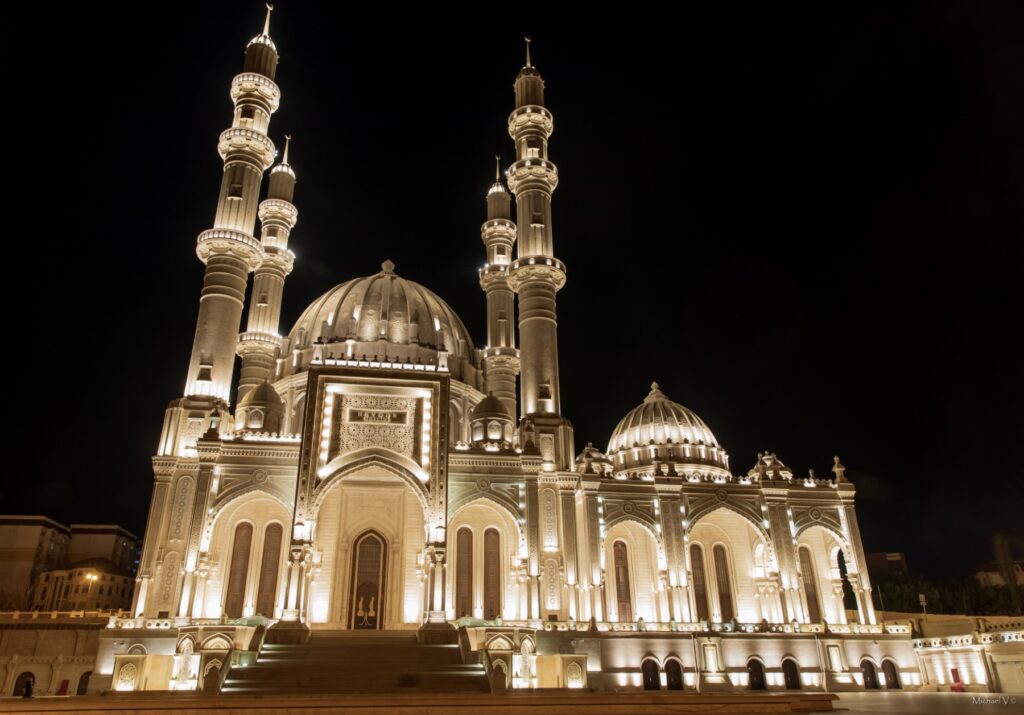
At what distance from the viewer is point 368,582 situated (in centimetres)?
2964

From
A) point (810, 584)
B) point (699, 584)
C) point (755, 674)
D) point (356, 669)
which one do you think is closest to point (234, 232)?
point (356, 669)

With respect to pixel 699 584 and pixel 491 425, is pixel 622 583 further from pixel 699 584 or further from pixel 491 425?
pixel 491 425

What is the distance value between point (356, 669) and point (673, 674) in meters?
13.2

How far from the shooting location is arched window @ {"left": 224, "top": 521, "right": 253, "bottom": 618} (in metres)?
28.2

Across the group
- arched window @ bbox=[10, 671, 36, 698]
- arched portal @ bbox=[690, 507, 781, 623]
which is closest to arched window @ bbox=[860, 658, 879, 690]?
arched portal @ bbox=[690, 507, 781, 623]

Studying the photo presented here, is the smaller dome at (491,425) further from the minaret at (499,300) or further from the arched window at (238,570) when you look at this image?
the arched window at (238,570)

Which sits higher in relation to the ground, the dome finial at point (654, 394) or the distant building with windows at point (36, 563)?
the dome finial at point (654, 394)

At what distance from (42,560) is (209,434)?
125ft

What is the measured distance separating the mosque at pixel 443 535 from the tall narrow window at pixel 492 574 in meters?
0.08

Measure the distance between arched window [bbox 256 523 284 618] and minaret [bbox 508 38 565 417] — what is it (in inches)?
452

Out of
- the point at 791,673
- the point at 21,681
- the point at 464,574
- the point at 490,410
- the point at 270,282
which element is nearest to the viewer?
the point at 791,673

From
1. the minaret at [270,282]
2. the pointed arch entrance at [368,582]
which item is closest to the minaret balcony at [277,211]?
the minaret at [270,282]

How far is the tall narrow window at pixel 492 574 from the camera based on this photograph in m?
29.6

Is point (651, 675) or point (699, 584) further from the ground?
point (699, 584)
